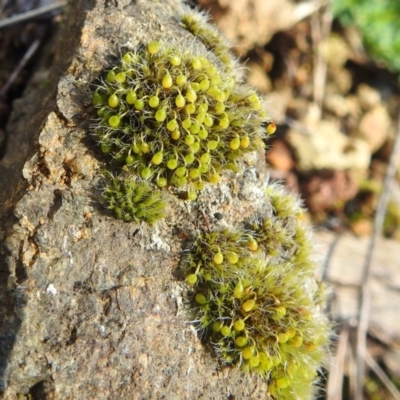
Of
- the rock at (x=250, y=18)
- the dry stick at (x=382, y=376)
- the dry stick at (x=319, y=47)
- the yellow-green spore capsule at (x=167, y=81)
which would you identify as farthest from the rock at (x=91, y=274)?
the dry stick at (x=319, y=47)

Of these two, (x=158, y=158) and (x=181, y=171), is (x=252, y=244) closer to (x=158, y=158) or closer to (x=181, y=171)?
(x=181, y=171)

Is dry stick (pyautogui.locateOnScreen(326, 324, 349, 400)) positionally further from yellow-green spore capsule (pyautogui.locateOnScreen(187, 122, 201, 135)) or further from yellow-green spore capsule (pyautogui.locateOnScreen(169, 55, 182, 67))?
yellow-green spore capsule (pyautogui.locateOnScreen(169, 55, 182, 67))

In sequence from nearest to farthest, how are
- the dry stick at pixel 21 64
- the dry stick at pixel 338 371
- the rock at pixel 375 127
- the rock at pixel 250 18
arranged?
the dry stick at pixel 21 64 < the dry stick at pixel 338 371 < the rock at pixel 250 18 < the rock at pixel 375 127

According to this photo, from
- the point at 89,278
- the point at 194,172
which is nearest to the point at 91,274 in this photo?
the point at 89,278

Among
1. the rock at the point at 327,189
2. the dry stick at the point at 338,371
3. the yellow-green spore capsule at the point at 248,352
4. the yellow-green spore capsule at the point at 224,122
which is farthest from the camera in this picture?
the rock at the point at 327,189

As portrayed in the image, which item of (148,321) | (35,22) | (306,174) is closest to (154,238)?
(148,321)

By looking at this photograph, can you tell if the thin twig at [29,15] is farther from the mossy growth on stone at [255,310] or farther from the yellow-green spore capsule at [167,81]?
the mossy growth on stone at [255,310]
